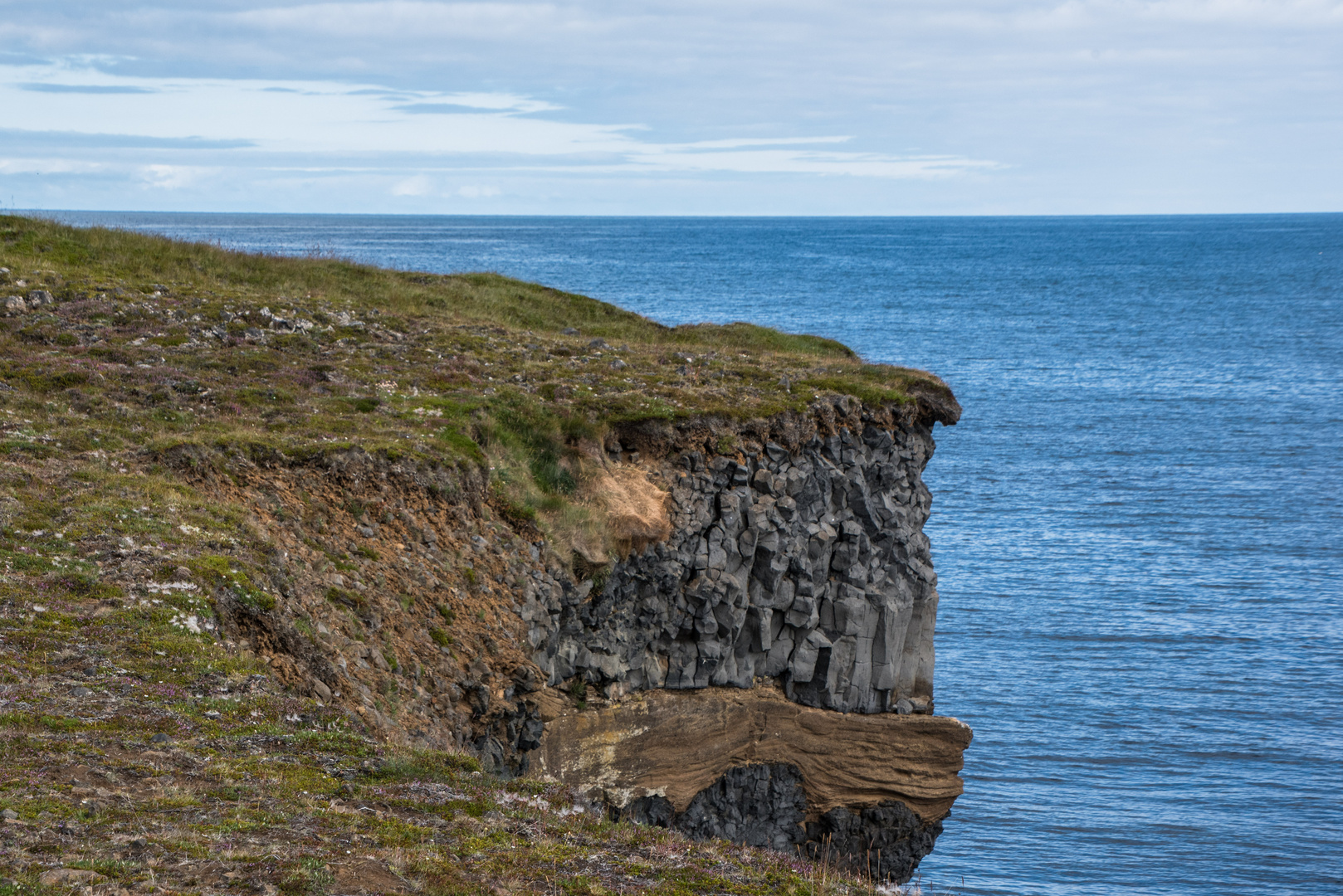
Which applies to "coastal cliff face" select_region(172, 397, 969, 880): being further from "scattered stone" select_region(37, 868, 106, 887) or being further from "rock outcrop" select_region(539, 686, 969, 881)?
"scattered stone" select_region(37, 868, 106, 887)

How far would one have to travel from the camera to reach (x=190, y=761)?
11977 mm

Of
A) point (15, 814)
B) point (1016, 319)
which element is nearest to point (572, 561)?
point (15, 814)

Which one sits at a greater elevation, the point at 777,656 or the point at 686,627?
the point at 686,627

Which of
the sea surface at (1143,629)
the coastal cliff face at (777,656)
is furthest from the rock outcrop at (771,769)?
the sea surface at (1143,629)

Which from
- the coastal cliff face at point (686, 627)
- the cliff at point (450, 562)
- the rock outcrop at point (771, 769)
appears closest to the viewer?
the cliff at point (450, 562)

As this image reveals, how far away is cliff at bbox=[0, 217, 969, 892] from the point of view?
1354 centimetres

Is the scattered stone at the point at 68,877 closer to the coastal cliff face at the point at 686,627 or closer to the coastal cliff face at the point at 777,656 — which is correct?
the coastal cliff face at the point at 686,627

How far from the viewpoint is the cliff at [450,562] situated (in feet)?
44.4

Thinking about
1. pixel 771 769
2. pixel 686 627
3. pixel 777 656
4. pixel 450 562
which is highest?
pixel 450 562

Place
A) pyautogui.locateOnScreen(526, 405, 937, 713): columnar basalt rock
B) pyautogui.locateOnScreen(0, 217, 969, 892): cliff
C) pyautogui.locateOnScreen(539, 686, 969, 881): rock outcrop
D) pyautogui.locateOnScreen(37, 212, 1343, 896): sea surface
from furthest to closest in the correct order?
pyautogui.locateOnScreen(37, 212, 1343, 896): sea surface < pyautogui.locateOnScreen(526, 405, 937, 713): columnar basalt rock < pyautogui.locateOnScreen(539, 686, 969, 881): rock outcrop < pyautogui.locateOnScreen(0, 217, 969, 892): cliff

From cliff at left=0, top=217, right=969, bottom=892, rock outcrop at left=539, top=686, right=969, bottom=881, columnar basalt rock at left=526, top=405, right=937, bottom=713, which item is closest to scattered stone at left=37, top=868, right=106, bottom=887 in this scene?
cliff at left=0, top=217, right=969, bottom=892

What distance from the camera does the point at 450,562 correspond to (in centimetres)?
2206

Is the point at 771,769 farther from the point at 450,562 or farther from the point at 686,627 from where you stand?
the point at 450,562

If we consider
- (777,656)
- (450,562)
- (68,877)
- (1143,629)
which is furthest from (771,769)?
(1143,629)
